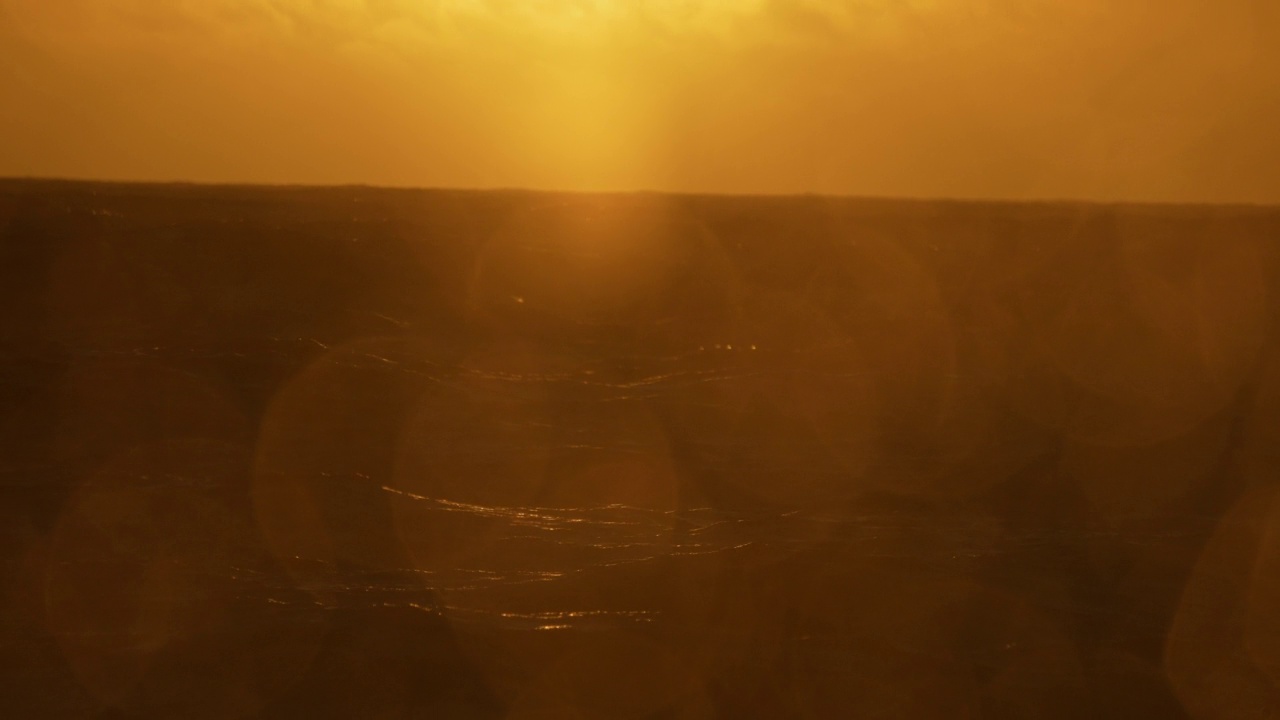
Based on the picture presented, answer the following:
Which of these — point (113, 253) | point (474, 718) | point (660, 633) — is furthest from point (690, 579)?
point (113, 253)

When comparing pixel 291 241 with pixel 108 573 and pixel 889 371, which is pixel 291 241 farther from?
pixel 889 371

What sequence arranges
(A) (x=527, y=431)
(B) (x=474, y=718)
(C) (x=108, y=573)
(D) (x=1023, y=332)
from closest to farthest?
(B) (x=474, y=718)
(C) (x=108, y=573)
(A) (x=527, y=431)
(D) (x=1023, y=332)

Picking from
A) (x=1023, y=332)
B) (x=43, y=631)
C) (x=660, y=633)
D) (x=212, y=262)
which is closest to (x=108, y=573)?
(x=43, y=631)

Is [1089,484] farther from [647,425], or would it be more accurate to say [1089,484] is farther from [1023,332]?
[647,425]

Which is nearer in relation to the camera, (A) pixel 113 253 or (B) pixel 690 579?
(B) pixel 690 579

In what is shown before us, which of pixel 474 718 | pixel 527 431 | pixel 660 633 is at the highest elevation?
pixel 527 431

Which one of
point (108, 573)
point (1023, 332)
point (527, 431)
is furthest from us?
point (1023, 332)

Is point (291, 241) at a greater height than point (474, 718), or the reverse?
point (291, 241)
